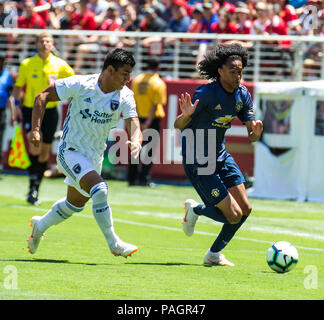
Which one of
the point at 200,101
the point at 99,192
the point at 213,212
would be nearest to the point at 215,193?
the point at 213,212

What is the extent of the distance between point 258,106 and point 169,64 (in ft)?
9.66

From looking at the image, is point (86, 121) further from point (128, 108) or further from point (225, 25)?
point (225, 25)

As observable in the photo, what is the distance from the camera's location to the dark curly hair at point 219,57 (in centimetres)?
906

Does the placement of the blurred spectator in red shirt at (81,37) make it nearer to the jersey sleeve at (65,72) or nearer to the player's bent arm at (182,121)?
the jersey sleeve at (65,72)

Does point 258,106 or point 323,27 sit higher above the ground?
point 323,27

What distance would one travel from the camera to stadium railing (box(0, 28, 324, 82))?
18.5m

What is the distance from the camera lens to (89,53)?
2034cm

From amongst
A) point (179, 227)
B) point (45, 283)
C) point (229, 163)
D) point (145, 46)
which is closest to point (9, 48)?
point (145, 46)

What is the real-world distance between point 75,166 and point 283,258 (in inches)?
87.4

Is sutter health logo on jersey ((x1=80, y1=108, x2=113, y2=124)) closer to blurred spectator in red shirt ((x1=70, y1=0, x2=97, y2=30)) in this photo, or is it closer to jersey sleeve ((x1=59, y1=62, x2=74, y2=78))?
jersey sleeve ((x1=59, y1=62, x2=74, y2=78))

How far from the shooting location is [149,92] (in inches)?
715
